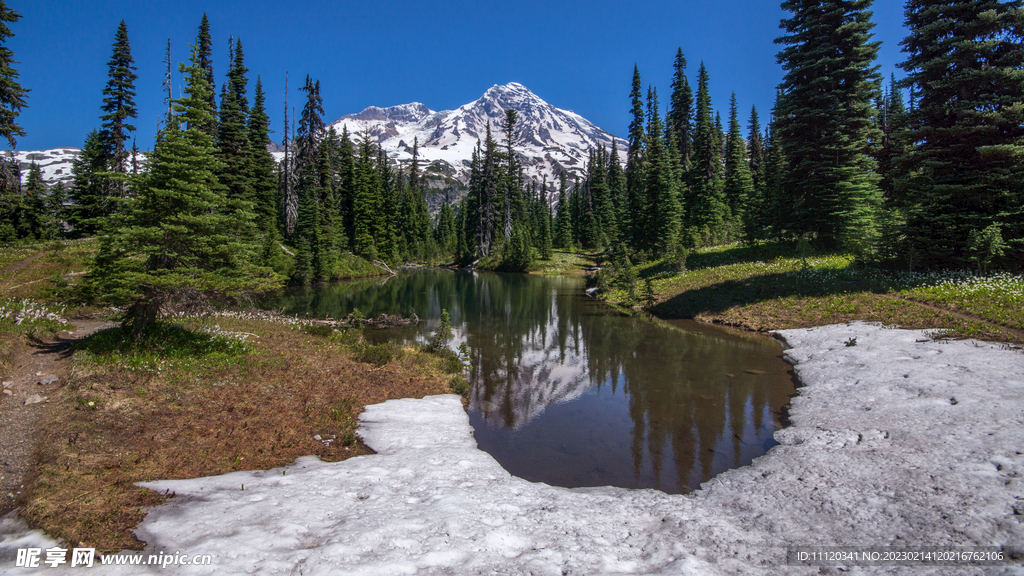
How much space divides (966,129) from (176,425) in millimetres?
31038

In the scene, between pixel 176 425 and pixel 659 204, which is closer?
pixel 176 425

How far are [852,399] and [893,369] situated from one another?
2272mm

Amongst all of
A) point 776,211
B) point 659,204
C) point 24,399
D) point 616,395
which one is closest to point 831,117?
point 776,211

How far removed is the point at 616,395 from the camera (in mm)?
13641

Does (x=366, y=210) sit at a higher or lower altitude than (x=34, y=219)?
higher

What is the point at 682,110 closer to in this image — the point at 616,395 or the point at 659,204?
the point at 659,204

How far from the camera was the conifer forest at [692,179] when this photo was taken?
36.8 ft

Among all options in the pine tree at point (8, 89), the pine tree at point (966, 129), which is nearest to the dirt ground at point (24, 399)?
the pine tree at point (8, 89)

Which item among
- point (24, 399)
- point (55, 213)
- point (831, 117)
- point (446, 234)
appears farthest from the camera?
point (446, 234)

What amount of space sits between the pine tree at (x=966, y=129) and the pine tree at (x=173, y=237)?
28.1 m

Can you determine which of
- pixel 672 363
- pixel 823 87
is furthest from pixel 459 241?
pixel 672 363

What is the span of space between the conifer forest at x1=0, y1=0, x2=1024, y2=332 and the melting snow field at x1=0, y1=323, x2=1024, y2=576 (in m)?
7.34

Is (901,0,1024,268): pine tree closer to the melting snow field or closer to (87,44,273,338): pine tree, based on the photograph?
the melting snow field

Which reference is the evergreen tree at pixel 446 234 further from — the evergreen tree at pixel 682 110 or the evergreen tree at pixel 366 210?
the evergreen tree at pixel 682 110
